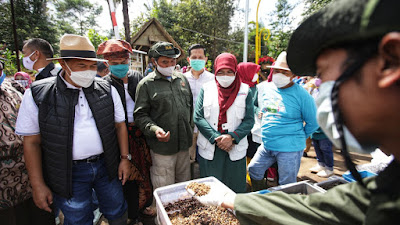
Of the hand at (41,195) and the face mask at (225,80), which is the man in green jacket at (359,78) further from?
the hand at (41,195)

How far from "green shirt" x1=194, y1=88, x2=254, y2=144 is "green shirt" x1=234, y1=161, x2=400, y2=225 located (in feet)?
4.19

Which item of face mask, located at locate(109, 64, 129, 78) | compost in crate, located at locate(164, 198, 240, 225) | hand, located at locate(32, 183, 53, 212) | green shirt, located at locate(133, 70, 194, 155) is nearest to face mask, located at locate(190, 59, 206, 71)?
green shirt, located at locate(133, 70, 194, 155)

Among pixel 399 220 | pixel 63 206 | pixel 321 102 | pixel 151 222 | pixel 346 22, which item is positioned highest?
pixel 346 22

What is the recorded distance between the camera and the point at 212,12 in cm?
2212

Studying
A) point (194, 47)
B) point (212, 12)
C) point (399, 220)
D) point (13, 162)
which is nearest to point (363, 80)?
point (399, 220)

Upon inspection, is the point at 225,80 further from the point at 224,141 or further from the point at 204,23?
the point at 204,23

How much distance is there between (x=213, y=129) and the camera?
2.57m

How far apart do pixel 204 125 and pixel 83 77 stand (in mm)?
1378

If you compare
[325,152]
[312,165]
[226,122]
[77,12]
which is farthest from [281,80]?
[77,12]

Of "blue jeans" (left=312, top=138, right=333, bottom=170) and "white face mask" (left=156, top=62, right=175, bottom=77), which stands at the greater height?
"white face mask" (left=156, top=62, right=175, bottom=77)

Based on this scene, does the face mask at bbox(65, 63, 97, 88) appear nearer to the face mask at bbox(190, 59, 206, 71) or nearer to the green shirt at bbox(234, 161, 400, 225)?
the green shirt at bbox(234, 161, 400, 225)

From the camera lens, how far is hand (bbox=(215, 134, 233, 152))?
7.91 ft

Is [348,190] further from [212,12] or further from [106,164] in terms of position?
[212,12]

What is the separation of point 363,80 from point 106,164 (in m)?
2.12
